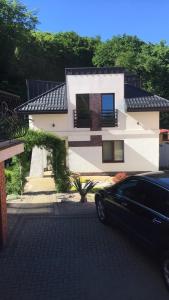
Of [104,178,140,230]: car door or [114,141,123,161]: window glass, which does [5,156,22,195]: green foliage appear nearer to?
[104,178,140,230]: car door

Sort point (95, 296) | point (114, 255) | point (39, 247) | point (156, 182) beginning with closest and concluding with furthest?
point (95, 296)
point (156, 182)
point (114, 255)
point (39, 247)

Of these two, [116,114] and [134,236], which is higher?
[116,114]

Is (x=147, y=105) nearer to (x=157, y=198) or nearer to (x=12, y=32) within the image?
(x=157, y=198)

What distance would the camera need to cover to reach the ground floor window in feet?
65.5

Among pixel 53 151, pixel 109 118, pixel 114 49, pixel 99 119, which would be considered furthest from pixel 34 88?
pixel 114 49

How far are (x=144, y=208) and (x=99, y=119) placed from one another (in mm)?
13556

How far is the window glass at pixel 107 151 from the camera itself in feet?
65.5

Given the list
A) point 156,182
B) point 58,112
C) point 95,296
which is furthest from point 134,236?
point 58,112

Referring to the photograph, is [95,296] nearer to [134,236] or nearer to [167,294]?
[167,294]

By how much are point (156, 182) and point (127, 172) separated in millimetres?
13475

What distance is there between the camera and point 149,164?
1998 centimetres

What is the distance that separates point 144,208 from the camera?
21.3 ft

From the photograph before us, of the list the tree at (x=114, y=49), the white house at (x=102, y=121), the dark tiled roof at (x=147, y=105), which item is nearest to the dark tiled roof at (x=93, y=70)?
the white house at (x=102, y=121)

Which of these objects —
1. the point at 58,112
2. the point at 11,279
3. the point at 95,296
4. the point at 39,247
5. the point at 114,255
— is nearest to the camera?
the point at 95,296
